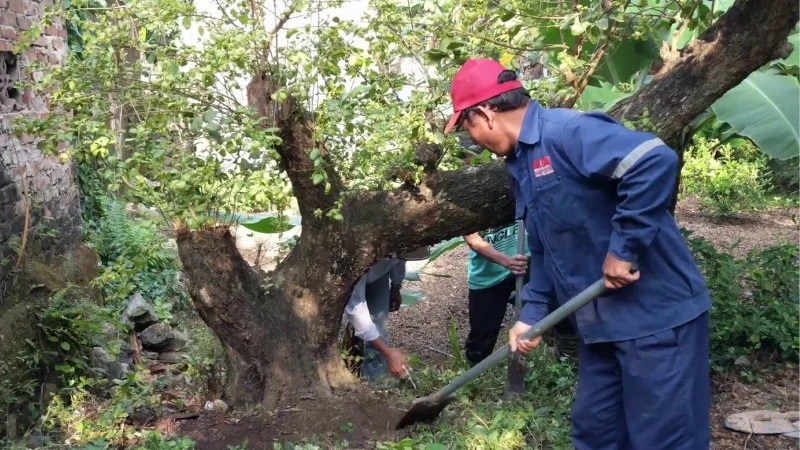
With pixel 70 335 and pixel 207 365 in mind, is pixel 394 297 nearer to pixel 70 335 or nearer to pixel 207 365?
pixel 207 365

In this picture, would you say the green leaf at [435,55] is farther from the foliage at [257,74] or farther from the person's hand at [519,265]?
the person's hand at [519,265]

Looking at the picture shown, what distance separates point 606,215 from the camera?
3.14 meters

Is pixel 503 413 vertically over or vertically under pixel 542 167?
under

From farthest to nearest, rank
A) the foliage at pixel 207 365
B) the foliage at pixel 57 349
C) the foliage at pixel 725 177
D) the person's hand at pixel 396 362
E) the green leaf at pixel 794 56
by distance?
the foliage at pixel 725 177, the green leaf at pixel 794 56, the person's hand at pixel 396 362, the foliage at pixel 57 349, the foliage at pixel 207 365

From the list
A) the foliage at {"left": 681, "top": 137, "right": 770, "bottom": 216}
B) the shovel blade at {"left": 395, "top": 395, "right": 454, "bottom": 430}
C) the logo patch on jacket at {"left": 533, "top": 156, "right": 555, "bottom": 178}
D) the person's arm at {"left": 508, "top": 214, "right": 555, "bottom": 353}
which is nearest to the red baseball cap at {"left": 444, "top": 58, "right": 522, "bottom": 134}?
the logo patch on jacket at {"left": 533, "top": 156, "right": 555, "bottom": 178}

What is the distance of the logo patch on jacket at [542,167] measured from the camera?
3168 mm

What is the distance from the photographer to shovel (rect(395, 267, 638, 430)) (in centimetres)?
318

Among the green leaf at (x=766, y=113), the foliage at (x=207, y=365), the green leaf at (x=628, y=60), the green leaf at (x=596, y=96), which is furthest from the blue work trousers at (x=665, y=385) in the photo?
the green leaf at (x=596, y=96)

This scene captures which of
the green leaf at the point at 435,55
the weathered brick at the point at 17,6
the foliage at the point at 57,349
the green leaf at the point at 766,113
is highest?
the weathered brick at the point at 17,6

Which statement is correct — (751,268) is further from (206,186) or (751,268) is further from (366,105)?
(206,186)

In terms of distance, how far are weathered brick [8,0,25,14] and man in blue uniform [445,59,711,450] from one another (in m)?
4.40

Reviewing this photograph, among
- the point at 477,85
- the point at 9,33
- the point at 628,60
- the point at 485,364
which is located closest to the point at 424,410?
the point at 485,364

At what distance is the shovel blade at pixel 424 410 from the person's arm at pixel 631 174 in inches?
69.1

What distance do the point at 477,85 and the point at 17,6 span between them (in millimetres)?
4603
